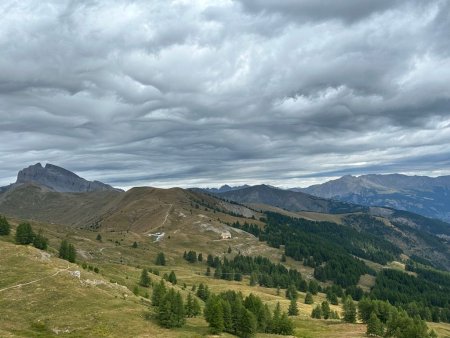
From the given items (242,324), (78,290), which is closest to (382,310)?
(242,324)

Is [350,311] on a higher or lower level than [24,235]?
lower

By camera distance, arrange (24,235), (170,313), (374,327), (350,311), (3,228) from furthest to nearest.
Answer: (3,228) < (24,235) < (350,311) < (374,327) < (170,313)

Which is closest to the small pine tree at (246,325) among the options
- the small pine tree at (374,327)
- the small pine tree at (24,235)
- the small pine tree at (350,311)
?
the small pine tree at (374,327)

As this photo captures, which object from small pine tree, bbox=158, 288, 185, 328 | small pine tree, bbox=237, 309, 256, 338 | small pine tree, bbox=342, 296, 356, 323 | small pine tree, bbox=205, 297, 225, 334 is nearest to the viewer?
small pine tree, bbox=158, 288, 185, 328

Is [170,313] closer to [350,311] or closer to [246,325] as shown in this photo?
[246,325]

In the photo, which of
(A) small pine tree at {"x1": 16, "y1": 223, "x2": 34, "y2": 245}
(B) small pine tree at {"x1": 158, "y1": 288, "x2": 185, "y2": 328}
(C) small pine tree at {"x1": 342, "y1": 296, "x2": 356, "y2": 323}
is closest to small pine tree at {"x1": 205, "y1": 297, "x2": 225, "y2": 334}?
(B) small pine tree at {"x1": 158, "y1": 288, "x2": 185, "y2": 328}

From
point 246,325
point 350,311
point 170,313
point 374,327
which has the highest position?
point 170,313

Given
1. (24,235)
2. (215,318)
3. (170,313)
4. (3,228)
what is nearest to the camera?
(170,313)

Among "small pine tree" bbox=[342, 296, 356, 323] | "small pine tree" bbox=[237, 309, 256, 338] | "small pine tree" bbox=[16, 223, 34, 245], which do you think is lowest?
"small pine tree" bbox=[342, 296, 356, 323]

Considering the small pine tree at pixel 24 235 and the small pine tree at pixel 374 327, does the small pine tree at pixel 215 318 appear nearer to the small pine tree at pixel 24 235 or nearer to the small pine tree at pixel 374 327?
the small pine tree at pixel 374 327

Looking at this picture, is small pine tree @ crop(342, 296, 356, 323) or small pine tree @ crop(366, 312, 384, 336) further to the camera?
small pine tree @ crop(342, 296, 356, 323)

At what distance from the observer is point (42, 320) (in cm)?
7881

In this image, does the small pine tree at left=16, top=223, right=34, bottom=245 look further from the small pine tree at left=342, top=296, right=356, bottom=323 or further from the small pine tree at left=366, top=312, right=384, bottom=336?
the small pine tree at left=366, top=312, right=384, bottom=336

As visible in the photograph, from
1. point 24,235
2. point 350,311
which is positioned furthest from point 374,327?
point 24,235
